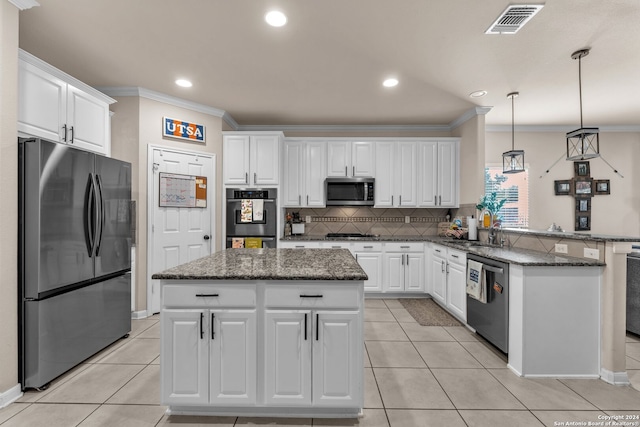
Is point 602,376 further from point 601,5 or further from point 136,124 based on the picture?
point 136,124

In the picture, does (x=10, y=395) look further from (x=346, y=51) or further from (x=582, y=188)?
(x=582, y=188)

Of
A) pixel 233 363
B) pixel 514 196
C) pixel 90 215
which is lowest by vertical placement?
pixel 233 363

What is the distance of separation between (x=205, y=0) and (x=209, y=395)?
2.58 meters

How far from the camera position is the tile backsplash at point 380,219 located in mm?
5113

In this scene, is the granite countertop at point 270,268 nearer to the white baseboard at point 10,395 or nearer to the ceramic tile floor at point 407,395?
the ceramic tile floor at point 407,395

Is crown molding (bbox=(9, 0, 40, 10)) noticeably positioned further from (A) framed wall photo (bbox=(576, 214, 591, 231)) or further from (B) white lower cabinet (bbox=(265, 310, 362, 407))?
(A) framed wall photo (bbox=(576, 214, 591, 231))

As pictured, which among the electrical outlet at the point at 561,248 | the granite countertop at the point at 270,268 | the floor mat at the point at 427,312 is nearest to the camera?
the granite countertop at the point at 270,268

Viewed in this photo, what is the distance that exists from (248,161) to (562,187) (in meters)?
5.21

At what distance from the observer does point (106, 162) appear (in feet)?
8.85

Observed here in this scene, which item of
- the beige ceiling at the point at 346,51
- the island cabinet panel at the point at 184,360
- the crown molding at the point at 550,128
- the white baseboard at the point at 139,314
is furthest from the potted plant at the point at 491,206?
the white baseboard at the point at 139,314

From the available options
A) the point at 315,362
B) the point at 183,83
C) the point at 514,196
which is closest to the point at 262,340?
the point at 315,362

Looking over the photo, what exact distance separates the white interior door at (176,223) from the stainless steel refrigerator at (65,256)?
0.81 m

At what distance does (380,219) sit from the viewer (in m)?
5.12

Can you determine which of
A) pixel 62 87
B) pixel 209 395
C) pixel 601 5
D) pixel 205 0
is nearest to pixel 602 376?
pixel 601 5
